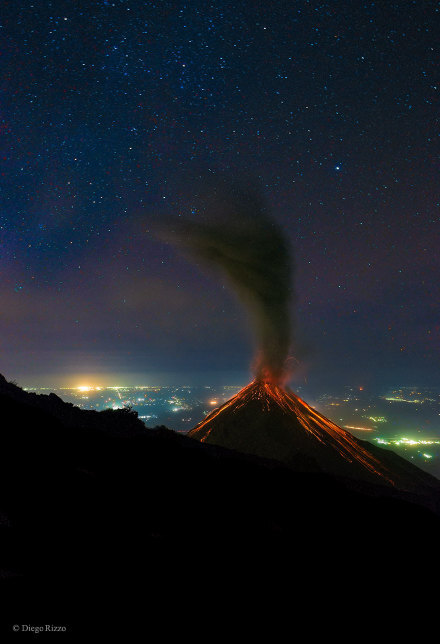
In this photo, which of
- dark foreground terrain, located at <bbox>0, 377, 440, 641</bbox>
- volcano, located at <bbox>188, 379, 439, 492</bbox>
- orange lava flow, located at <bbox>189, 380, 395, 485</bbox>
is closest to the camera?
dark foreground terrain, located at <bbox>0, 377, 440, 641</bbox>

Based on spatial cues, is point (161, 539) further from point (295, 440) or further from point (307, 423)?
point (307, 423)

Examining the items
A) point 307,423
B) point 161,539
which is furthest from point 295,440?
point 161,539

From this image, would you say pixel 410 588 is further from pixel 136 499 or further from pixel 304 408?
pixel 304 408

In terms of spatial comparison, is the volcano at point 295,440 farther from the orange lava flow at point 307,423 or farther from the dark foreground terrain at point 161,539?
the dark foreground terrain at point 161,539

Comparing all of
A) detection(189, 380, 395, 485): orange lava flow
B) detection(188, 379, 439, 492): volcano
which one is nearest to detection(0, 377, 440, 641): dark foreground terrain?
detection(188, 379, 439, 492): volcano

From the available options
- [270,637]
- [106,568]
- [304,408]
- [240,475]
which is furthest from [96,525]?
[304,408]

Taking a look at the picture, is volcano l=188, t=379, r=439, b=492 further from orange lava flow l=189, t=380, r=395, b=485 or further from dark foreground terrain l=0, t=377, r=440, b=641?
dark foreground terrain l=0, t=377, r=440, b=641

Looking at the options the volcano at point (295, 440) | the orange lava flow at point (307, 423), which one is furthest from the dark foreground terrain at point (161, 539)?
the orange lava flow at point (307, 423)

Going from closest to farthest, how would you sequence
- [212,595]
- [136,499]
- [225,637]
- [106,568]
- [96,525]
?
[225,637] < [106,568] < [212,595] < [96,525] < [136,499]
